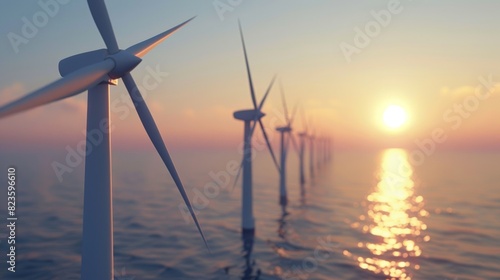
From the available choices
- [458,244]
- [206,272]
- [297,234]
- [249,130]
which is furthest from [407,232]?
[206,272]

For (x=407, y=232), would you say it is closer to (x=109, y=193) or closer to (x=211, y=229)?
(x=211, y=229)

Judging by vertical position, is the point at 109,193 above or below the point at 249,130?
below

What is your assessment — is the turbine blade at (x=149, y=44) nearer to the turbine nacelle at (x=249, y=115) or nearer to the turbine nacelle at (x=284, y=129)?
the turbine nacelle at (x=249, y=115)

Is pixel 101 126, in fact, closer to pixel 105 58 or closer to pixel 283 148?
pixel 105 58

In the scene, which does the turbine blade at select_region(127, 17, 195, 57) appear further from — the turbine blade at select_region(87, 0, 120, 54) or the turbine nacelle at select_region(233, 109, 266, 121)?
the turbine nacelle at select_region(233, 109, 266, 121)

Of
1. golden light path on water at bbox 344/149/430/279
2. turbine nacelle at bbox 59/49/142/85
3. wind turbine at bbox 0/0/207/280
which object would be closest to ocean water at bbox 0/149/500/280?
golden light path on water at bbox 344/149/430/279

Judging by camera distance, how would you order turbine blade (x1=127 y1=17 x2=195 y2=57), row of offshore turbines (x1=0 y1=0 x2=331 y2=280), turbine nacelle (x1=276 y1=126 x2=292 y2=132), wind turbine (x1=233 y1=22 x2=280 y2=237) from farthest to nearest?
turbine nacelle (x1=276 y1=126 x2=292 y2=132) → wind turbine (x1=233 y1=22 x2=280 y2=237) → turbine blade (x1=127 y1=17 x2=195 y2=57) → row of offshore turbines (x1=0 y1=0 x2=331 y2=280)
